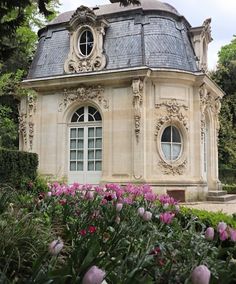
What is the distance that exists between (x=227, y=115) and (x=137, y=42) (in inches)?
440

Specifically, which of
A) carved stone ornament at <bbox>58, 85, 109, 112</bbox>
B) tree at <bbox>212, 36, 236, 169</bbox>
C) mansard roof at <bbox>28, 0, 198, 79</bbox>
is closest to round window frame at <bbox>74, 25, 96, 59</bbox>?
mansard roof at <bbox>28, 0, 198, 79</bbox>

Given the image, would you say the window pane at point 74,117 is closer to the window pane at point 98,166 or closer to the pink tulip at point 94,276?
the window pane at point 98,166

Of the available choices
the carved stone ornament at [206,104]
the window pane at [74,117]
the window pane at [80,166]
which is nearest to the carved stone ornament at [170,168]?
the carved stone ornament at [206,104]

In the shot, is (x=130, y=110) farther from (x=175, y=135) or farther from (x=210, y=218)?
(x=210, y=218)

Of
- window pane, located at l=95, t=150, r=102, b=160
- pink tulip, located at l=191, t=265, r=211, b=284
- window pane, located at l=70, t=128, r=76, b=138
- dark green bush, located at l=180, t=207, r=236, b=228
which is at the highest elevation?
window pane, located at l=70, t=128, r=76, b=138

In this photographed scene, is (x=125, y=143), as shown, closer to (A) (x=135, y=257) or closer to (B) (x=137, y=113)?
(B) (x=137, y=113)

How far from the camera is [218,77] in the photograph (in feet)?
82.9

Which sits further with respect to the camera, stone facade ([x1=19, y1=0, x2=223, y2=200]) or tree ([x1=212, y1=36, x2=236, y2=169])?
tree ([x1=212, y1=36, x2=236, y2=169])

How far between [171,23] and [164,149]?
4.99 metres

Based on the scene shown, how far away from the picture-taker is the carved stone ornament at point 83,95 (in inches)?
591

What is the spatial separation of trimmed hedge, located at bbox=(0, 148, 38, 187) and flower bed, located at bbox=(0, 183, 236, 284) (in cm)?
628

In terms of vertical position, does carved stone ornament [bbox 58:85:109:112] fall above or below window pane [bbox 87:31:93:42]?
below

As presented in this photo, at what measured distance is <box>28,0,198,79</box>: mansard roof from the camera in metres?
14.7

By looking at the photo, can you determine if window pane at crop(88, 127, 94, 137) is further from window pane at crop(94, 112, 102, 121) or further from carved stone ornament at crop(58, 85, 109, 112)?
carved stone ornament at crop(58, 85, 109, 112)
